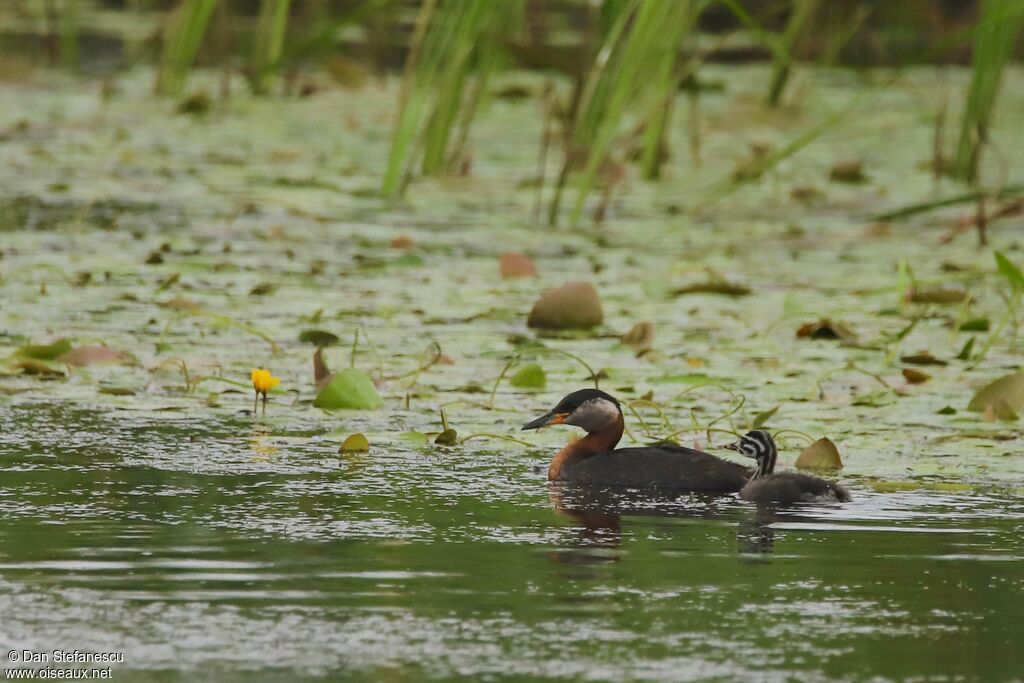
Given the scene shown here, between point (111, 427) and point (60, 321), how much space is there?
1678 mm

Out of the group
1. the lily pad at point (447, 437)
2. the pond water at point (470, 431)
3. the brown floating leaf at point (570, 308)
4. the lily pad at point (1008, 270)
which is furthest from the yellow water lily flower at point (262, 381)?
the lily pad at point (1008, 270)

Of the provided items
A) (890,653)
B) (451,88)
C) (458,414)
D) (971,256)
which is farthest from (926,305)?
(890,653)

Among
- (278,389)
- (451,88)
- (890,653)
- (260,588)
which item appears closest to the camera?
(890,653)

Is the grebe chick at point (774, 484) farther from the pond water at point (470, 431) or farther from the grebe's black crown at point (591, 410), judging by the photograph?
the grebe's black crown at point (591, 410)

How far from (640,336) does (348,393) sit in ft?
4.69

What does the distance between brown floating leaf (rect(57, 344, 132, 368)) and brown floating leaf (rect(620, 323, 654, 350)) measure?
1845 mm

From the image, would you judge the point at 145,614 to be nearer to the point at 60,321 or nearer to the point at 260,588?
the point at 260,588

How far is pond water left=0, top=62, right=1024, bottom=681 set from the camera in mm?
3666

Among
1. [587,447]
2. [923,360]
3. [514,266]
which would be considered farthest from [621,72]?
[587,447]

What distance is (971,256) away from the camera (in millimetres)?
9391

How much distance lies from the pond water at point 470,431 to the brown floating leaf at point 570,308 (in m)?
0.09

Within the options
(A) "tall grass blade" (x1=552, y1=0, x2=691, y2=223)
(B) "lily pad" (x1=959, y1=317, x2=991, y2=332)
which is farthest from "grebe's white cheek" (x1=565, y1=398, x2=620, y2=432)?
(A) "tall grass blade" (x1=552, y1=0, x2=691, y2=223)

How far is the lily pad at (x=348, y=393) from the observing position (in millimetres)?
6086

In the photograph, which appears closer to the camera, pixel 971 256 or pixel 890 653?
pixel 890 653
